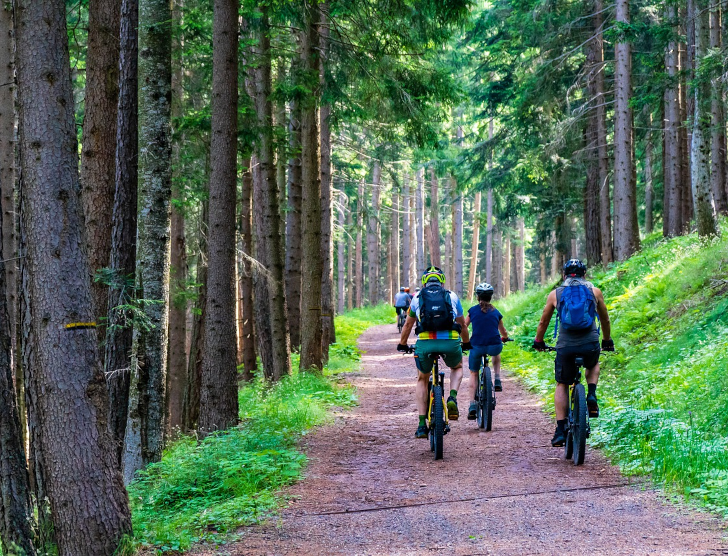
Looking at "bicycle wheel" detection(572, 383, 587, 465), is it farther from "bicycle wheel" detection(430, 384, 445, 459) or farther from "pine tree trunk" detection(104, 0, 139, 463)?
"pine tree trunk" detection(104, 0, 139, 463)

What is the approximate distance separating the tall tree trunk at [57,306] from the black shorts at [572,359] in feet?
15.4

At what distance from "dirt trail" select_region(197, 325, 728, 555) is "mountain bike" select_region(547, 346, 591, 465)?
0.64 ft

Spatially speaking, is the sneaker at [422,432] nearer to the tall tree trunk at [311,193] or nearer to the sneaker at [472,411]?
the sneaker at [472,411]

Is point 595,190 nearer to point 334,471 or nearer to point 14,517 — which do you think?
point 334,471

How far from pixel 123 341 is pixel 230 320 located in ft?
4.65

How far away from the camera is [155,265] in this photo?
8.59 m

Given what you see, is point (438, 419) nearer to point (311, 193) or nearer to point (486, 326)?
point (486, 326)

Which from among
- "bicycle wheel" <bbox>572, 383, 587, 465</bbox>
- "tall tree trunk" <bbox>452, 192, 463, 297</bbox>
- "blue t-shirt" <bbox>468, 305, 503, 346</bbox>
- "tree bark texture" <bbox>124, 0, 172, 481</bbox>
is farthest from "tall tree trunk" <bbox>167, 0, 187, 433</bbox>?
"tall tree trunk" <bbox>452, 192, 463, 297</bbox>

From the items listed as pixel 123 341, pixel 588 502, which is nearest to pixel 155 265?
pixel 123 341

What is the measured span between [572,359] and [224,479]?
391cm

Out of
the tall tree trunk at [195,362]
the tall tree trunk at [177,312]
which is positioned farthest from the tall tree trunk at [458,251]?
the tall tree trunk at [195,362]

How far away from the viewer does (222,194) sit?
9398mm

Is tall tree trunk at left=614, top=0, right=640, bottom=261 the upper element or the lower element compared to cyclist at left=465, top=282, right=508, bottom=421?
upper

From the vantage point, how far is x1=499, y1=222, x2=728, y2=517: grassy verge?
21.4ft
